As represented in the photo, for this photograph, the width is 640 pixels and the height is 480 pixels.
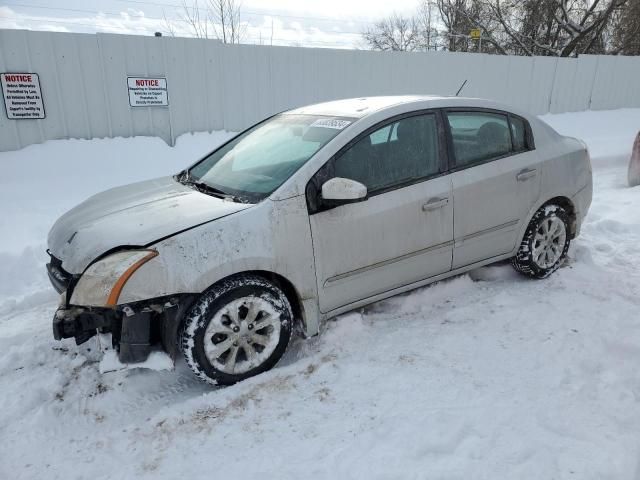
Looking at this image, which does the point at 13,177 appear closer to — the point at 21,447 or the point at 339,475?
the point at 21,447

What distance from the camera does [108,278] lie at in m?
2.55

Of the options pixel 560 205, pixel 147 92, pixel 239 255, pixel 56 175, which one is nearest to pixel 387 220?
pixel 239 255

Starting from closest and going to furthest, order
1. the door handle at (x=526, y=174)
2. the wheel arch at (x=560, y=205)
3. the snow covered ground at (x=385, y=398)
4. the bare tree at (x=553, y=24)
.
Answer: the snow covered ground at (x=385, y=398) → the door handle at (x=526, y=174) → the wheel arch at (x=560, y=205) → the bare tree at (x=553, y=24)

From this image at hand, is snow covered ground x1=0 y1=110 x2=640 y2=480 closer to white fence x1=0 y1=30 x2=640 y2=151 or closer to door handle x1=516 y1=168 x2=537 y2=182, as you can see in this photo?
door handle x1=516 y1=168 x2=537 y2=182

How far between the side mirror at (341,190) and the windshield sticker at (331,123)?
1.67 ft

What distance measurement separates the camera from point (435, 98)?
374 cm

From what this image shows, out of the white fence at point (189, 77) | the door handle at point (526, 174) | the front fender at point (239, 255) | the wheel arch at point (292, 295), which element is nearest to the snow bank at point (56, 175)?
the white fence at point (189, 77)

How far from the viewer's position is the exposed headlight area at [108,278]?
2537mm

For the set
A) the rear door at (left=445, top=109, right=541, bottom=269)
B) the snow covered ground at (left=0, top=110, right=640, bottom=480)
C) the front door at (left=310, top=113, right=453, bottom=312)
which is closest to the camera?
the snow covered ground at (left=0, top=110, right=640, bottom=480)

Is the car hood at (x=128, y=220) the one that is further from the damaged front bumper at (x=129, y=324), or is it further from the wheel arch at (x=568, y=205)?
the wheel arch at (x=568, y=205)

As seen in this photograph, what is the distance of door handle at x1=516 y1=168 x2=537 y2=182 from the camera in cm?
394

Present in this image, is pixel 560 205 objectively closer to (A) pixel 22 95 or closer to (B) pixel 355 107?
(B) pixel 355 107

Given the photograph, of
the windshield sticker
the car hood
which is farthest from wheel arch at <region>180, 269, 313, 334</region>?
the windshield sticker

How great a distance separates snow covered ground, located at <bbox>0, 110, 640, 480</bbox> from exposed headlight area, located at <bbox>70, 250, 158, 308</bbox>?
2.28ft
